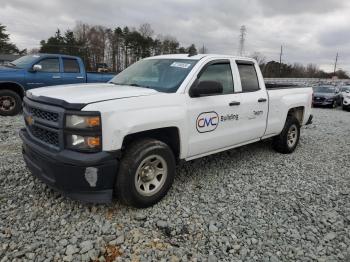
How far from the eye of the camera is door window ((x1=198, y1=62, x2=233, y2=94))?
4.33 meters

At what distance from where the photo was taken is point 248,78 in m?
5.09

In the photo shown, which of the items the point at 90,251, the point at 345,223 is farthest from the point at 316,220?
the point at 90,251

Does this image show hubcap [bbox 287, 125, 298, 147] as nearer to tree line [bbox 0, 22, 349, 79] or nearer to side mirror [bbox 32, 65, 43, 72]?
side mirror [bbox 32, 65, 43, 72]

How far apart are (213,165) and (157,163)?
1.86 metres

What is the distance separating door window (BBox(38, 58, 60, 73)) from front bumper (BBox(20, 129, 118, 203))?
22.2 ft

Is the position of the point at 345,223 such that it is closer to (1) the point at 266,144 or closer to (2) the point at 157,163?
(2) the point at 157,163

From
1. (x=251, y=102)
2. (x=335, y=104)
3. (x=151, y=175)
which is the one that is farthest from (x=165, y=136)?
(x=335, y=104)

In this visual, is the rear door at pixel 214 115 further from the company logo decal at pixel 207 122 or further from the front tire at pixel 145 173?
the front tire at pixel 145 173

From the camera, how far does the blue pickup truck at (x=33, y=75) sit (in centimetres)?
866

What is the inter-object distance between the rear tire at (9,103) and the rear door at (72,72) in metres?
1.43

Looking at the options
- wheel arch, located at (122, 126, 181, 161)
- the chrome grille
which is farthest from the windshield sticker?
the chrome grille

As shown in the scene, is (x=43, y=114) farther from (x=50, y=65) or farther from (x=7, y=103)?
(x=50, y=65)

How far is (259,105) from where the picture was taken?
512 centimetres

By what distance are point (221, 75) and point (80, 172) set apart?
252 cm
